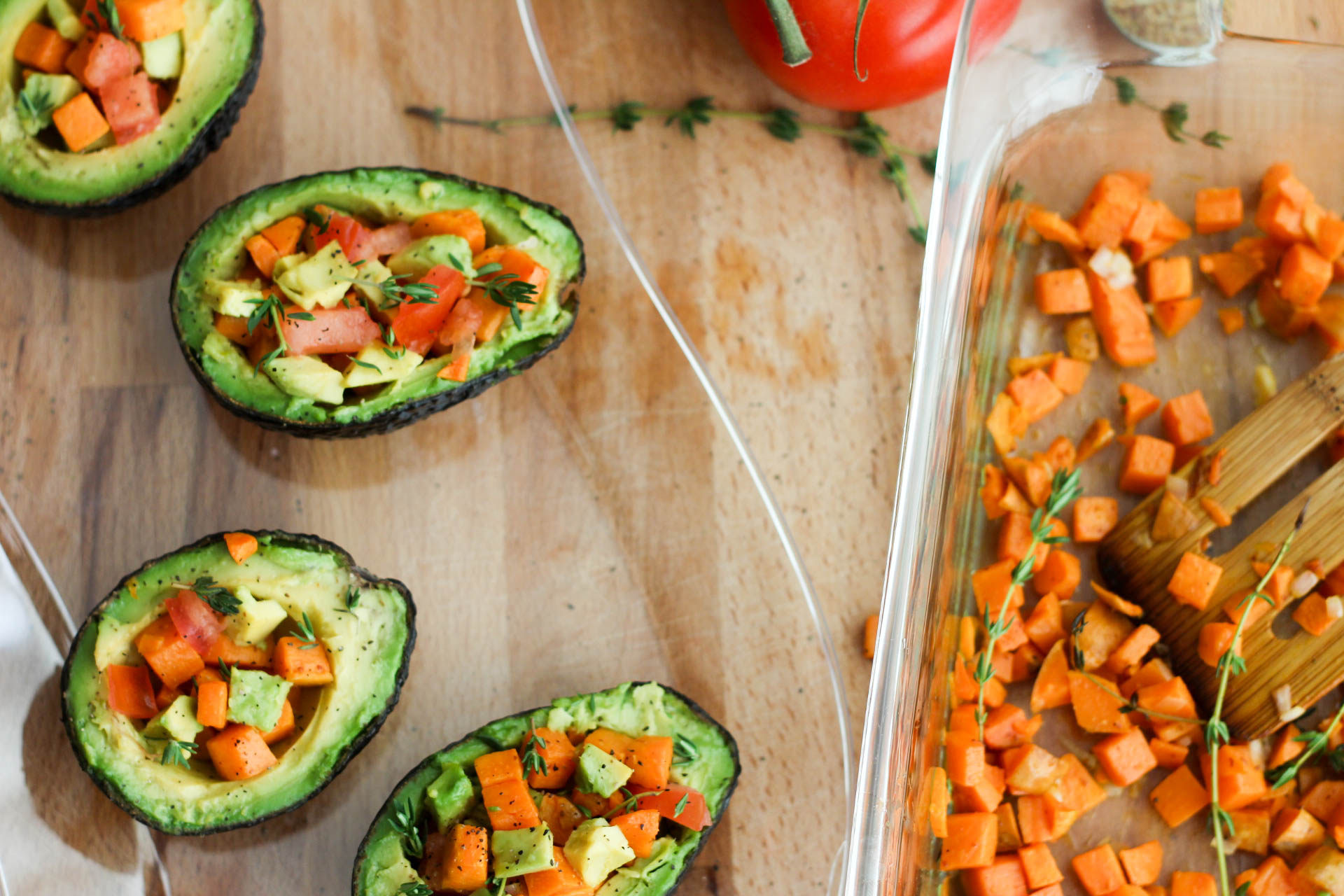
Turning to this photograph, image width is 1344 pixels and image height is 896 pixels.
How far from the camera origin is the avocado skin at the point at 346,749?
1325mm

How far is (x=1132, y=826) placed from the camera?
1581 mm

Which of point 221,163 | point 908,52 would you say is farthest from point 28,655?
point 908,52

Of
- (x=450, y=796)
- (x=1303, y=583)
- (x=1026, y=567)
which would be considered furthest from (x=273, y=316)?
(x=1303, y=583)

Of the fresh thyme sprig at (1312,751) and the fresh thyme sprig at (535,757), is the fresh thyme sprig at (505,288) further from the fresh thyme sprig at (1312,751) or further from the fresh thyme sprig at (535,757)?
the fresh thyme sprig at (1312,751)

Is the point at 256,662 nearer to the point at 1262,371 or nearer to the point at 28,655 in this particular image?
the point at 28,655

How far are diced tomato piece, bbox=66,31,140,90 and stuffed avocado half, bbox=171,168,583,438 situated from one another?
0.77 ft

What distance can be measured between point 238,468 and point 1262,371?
1523 millimetres

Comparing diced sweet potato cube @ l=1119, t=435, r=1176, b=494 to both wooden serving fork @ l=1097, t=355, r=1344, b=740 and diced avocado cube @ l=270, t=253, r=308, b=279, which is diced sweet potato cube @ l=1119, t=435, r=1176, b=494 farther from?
diced avocado cube @ l=270, t=253, r=308, b=279

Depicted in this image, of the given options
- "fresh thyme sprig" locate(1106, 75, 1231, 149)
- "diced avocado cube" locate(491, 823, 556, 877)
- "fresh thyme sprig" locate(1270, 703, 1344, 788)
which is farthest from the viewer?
"fresh thyme sprig" locate(1106, 75, 1231, 149)

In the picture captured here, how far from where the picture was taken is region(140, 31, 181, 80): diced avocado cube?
1.45 metres

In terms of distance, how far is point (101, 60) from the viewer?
1422 mm

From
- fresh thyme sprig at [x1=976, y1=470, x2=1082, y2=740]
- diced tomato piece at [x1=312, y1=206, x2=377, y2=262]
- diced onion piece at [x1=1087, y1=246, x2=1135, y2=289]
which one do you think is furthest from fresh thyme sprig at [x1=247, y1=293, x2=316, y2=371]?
diced onion piece at [x1=1087, y1=246, x2=1135, y2=289]

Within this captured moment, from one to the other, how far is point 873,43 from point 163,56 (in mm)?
947

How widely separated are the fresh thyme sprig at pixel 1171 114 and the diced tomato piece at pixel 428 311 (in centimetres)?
102
